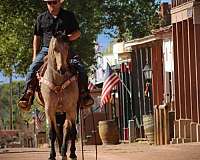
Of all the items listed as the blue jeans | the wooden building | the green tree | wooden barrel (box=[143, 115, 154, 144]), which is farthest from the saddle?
the green tree

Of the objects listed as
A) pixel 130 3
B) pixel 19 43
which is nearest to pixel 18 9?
pixel 19 43

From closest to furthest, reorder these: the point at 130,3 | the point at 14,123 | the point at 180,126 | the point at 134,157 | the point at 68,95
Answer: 1. the point at 68,95
2. the point at 134,157
3. the point at 180,126
4. the point at 130,3
5. the point at 14,123

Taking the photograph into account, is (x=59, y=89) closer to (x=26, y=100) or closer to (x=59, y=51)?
(x=59, y=51)

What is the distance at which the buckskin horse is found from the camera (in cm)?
1150

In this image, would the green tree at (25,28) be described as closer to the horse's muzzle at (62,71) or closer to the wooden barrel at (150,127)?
the wooden barrel at (150,127)

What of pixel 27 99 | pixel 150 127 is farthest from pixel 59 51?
pixel 150 127

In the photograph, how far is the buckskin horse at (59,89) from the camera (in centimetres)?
1150

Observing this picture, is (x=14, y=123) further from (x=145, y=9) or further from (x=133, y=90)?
(x=145, y=9)

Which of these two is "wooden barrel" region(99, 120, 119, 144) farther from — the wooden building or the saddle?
the saddle

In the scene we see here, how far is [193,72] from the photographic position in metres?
23.6

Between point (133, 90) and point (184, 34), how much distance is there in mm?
20126

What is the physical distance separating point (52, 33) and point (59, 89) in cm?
105

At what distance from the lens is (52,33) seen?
11930mm

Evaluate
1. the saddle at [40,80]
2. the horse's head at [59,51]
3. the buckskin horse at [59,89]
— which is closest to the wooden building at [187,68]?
the saddle at [40,80]
